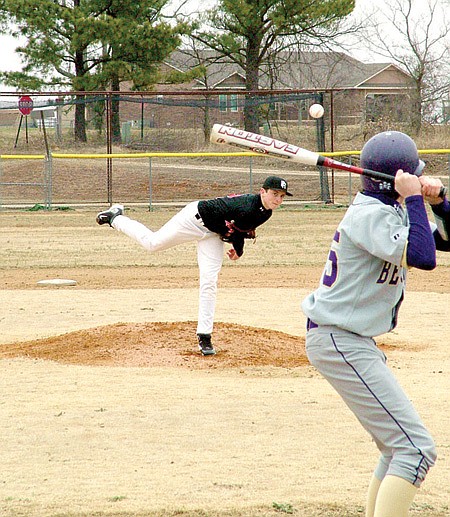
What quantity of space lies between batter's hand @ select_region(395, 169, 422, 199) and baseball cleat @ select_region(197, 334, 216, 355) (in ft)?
15.4

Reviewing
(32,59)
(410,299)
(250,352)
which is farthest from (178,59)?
(250,352)

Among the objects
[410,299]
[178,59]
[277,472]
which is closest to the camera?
[277,472]

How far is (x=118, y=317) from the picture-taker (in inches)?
403

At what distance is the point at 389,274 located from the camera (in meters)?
3.62

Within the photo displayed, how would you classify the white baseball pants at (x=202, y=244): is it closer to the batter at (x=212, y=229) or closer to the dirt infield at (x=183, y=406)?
the batter at (x=212, y=229)

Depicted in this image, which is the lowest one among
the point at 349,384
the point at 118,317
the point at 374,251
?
the point at 118,317

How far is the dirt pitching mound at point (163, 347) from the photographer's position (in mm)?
7918

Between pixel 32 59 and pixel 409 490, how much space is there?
33.3 meters

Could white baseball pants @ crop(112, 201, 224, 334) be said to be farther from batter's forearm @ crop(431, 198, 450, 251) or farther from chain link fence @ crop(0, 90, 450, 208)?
chain link fence @ crop(0, 90, 450, 208)

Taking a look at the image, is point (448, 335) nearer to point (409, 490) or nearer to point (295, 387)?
point (295, 387)

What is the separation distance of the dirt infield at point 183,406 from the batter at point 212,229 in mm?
→ 533

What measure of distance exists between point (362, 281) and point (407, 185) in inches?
16.2

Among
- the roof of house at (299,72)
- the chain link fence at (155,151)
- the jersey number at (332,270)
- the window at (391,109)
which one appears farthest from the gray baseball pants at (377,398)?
the window at (391,109)

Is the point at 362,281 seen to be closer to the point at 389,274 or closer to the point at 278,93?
the point at 389,274
